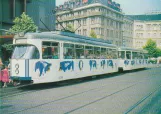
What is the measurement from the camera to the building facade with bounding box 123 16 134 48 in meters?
88.1

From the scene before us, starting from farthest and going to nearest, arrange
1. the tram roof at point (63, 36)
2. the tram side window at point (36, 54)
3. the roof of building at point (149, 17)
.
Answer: the roof of building at point (149, 17), the tram roof at point (63, 36), the tram side window at point (36, 54)

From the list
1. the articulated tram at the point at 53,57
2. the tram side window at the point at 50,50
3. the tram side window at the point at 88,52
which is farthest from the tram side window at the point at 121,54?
the tram side window at the point at 50,50

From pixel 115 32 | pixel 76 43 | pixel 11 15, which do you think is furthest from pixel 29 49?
pixel 115 32

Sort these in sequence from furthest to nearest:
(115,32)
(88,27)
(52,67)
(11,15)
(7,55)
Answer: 1. (115,32)
2. (88,27)
3. (11,15)
4. (7,55)
5. (52,67)

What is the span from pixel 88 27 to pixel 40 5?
36826mm

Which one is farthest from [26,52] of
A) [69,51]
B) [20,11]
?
[20,11]

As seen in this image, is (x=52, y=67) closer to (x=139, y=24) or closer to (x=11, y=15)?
(x=11, y=15)

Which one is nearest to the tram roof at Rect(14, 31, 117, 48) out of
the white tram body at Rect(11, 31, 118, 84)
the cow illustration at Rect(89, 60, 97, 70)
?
the white tram body at Rect(11, 31, 118, 84)

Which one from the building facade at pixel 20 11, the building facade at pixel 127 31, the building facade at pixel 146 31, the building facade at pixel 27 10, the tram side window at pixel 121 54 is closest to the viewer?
the tram side window at pixel 121 54

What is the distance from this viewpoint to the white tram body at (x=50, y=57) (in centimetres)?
1373

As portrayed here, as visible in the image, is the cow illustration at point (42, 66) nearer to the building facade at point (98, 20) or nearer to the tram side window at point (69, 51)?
the tram side window at point (69, 51)

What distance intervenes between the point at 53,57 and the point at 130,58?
56.4 ft

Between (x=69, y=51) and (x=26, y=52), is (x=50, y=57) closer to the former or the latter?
(x=26, y=52)

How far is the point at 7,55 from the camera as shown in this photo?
94.4ft
